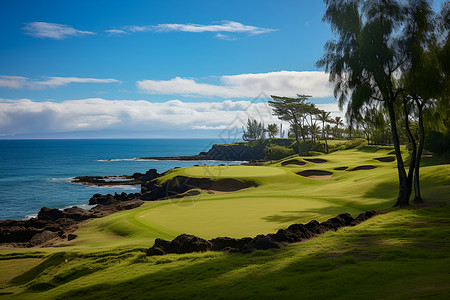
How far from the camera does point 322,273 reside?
305 inches

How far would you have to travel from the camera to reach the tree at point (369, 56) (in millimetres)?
17344

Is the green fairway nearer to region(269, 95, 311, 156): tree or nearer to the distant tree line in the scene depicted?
the distant tree line

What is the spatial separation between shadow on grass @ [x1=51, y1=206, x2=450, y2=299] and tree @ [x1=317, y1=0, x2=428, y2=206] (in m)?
8.55

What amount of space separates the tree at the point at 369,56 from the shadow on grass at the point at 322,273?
28.0ft

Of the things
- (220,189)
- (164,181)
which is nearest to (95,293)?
(220,189)

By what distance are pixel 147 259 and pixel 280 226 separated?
261 inches

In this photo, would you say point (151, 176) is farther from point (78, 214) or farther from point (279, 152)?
point (279, 152)

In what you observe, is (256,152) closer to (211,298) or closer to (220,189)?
(220,189)

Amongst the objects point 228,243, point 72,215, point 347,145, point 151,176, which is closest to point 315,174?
point 72,215

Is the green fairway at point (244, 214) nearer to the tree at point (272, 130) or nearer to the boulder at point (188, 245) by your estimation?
the boulder at point (188, 245)

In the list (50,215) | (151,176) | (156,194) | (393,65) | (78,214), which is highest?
(393,65)

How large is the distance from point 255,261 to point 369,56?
12933 millimetres

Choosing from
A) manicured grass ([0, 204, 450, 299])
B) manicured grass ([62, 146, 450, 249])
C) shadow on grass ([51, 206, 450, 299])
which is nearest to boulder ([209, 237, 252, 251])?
manicured grass ([0, 204, 450, 299])

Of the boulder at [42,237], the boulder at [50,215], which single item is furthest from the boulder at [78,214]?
the boulder at [42,237]
